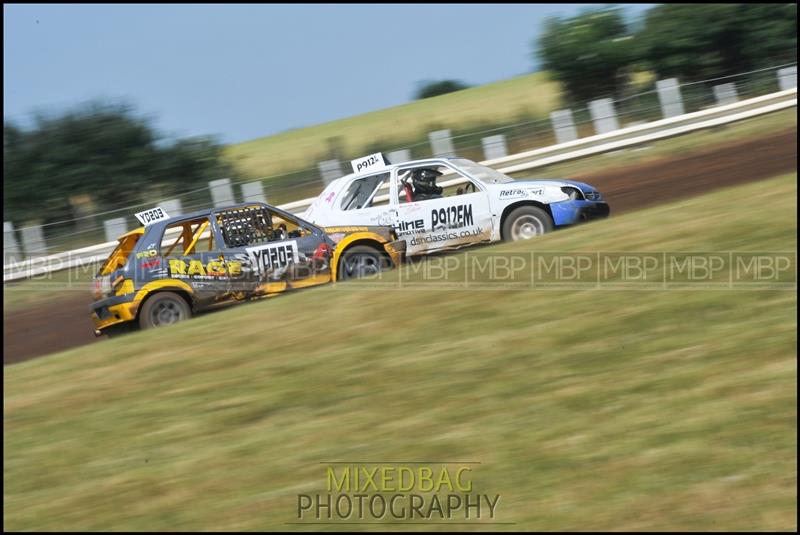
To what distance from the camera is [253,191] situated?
72.4 ft

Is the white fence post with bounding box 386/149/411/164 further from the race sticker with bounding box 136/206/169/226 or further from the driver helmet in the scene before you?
the race sticker with bounding box 136/206/169/226

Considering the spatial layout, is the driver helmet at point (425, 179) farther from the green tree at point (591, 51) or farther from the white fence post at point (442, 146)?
the green tree at point (591, 51)

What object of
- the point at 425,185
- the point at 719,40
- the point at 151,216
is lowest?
the point at 425,185

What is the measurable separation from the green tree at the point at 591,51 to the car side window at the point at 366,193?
1948 cm

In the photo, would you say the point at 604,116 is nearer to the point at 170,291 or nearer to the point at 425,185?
the point at 425,185

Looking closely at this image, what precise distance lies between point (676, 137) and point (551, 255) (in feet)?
41.8

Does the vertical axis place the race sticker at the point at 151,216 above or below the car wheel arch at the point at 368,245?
above

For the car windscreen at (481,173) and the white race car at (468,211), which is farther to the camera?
the car windscreen at (481,173)

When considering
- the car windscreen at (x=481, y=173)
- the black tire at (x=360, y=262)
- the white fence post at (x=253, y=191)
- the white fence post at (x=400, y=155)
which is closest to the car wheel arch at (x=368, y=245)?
the black tire at (x=360, y=262)

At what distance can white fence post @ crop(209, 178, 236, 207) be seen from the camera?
22.0 m

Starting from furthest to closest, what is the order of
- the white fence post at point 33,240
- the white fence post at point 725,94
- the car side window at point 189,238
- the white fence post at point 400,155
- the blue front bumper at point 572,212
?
1. the white fence post at point 400,155
2. the white fence post at point 725,94
3. the white fence post at point 33,240
4. the blue front bumper at point 572,212
5. the car side window at point 189,238

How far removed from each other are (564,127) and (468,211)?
10488 mm

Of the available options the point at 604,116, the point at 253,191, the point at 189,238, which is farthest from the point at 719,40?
the point at 189,238

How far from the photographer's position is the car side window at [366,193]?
12430 mm
